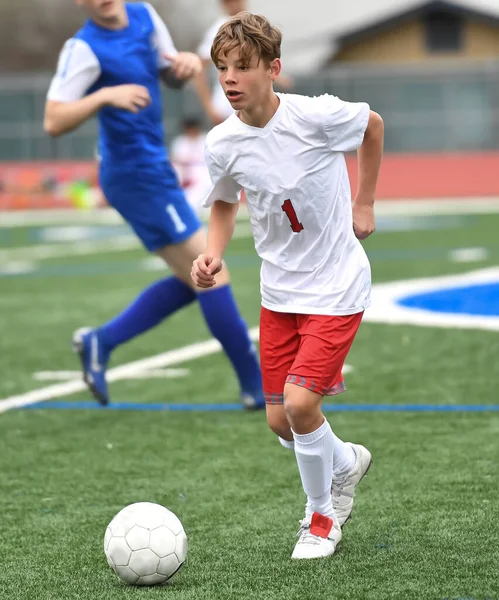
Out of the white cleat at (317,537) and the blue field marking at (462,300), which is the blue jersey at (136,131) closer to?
the white cleat at (317,537)

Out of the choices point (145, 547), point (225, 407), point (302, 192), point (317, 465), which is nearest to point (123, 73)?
point (225, 407)

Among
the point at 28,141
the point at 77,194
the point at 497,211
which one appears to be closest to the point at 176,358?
the point at 497,211

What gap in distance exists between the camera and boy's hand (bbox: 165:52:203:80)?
21.0 feet

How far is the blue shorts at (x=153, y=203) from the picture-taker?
650cm

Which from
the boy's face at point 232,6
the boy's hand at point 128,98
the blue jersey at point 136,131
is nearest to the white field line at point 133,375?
the blue jersey at point 136,131

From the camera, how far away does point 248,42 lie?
163 inches

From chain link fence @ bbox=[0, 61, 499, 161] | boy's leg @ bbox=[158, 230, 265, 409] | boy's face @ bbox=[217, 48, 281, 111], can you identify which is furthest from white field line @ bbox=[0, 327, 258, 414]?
chain link fence @ bbox=[0, 61, 499, 161]

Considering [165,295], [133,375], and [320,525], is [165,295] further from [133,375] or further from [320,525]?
[320,525]

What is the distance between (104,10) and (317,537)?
322 centimetres

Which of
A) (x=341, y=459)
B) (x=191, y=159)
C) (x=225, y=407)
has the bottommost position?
(x=191, y=159)

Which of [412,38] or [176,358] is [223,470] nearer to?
[176,358]

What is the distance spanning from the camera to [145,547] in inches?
154

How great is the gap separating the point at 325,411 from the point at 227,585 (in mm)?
2737

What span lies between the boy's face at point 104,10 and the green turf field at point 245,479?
2.00 meters
